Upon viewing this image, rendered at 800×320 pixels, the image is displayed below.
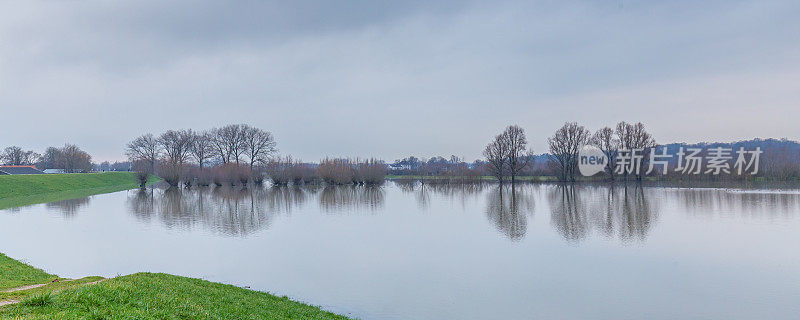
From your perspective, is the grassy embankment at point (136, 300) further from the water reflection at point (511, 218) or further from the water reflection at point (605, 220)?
the water reflection at point (605, 220)

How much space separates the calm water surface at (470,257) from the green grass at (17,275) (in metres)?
0.92

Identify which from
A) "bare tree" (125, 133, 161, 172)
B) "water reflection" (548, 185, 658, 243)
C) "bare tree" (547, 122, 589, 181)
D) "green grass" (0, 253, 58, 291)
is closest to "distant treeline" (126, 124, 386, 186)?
"bare tree" (125, 133, 161, 172)

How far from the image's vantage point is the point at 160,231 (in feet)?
68.4

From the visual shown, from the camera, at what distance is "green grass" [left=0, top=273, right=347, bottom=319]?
5.53m

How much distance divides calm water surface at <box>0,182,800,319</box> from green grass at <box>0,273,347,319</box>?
54.4 inches

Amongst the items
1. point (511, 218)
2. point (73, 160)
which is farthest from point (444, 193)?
point (73, 160)

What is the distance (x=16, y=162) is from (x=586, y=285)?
13828 cm

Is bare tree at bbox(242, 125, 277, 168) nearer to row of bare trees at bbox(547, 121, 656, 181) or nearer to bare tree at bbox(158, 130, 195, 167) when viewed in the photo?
bare tree at bbox(158, 130, 195, 167)

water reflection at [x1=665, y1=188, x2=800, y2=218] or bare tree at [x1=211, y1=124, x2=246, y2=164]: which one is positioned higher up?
bare tree at [x1=211, y1=124, x2=246, y2=164]

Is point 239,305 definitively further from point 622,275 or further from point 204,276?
point 622,275

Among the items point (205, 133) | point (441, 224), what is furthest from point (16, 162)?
point (441, 224)

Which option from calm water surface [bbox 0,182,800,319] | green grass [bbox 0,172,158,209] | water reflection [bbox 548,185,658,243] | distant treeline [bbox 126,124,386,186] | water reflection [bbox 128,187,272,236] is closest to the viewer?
calm water surface [bbox 0,182,800,319]

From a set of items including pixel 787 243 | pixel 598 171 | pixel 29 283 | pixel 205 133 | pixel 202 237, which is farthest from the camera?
pixel 205 133

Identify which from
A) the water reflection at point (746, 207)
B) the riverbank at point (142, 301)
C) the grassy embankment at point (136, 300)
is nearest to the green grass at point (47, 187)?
the grassy embankment at point (136, 300)
